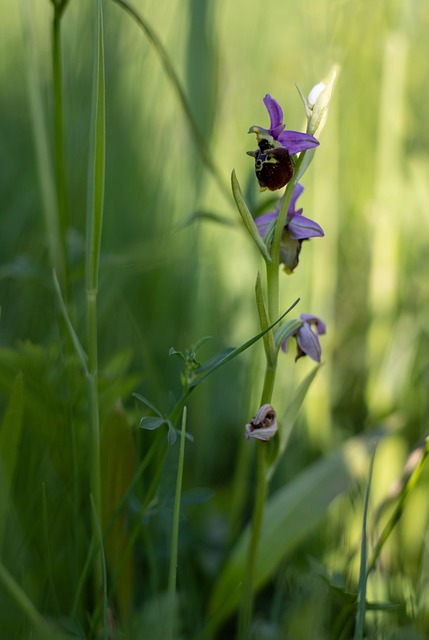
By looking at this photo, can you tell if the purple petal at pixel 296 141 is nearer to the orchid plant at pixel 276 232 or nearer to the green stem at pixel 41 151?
the orchid plant at pixel 276 232

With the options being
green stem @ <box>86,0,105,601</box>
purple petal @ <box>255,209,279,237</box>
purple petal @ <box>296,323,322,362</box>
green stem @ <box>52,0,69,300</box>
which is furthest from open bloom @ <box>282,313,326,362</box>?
green stem @ <box>52,0,69,300</box>

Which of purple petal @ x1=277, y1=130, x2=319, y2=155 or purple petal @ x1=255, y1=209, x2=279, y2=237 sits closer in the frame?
purple petal @ x1=277, y1=130, x2=319, y2=155

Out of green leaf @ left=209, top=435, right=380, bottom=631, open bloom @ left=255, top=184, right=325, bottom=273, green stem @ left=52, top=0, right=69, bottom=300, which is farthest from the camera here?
green leaf @ left=209, top=435, right=380, bottom=631

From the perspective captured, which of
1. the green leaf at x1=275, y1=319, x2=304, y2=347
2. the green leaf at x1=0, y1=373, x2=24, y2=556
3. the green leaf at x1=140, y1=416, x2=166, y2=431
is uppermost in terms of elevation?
the green leaf at x1=275, y1=319, x2=304, y2=347

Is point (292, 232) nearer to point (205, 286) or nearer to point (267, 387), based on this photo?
point (267, 387)

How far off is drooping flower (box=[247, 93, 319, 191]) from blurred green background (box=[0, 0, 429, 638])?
302 mm

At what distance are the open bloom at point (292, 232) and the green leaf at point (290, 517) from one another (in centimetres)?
43

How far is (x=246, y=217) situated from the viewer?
0.67 metres

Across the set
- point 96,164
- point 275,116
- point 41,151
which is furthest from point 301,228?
point 41,151

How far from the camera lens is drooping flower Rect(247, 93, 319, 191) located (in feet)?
2.24

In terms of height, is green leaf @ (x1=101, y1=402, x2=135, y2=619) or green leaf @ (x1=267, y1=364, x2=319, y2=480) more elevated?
green leaf @ (x1=267, y1=364, x2=319, y2=480)

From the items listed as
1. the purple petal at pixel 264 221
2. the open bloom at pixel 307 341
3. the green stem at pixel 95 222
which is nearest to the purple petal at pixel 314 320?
the open bloom at pixel 307 341

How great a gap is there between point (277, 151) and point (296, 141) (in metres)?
0.02

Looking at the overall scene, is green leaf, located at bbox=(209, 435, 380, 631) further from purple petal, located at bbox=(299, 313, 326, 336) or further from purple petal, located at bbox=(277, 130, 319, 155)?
purple petal, located at bbox=(277, 130, 319, 155)
